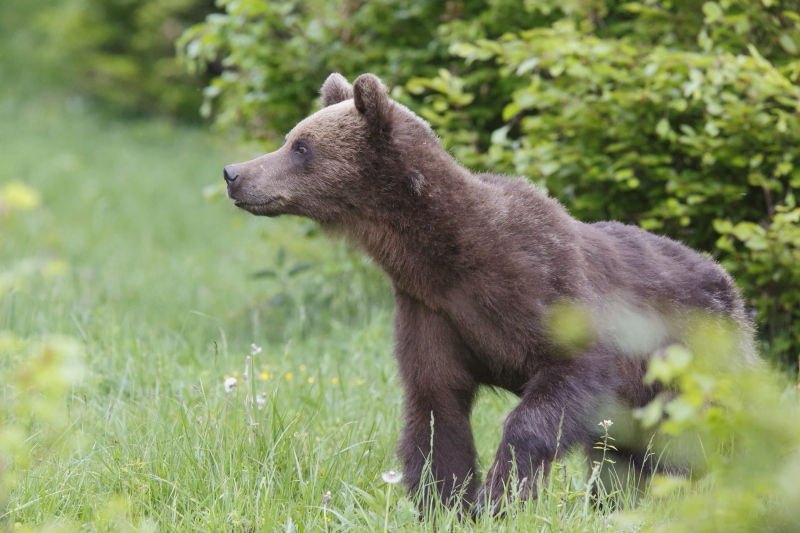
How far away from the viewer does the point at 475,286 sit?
3596 mm

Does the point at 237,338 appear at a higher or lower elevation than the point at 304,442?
lower

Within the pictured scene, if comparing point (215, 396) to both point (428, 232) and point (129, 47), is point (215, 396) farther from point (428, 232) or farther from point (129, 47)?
point (129, 47)

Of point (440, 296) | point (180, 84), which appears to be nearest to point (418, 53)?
point (440, 296)

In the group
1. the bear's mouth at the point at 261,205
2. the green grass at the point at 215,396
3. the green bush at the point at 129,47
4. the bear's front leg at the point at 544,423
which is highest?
the bear's mouth at the point at 261,205

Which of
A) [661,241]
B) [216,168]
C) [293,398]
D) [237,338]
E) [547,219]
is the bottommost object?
[216,168]

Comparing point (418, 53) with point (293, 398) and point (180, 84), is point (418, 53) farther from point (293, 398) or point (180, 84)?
point (180, 84)

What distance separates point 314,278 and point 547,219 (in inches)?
176

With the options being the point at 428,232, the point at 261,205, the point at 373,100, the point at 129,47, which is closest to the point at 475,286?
the point at 428,232

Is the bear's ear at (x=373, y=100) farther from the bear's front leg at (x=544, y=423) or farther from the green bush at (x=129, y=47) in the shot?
the green bush at (x=129, y=47)

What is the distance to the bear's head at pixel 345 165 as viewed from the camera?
12.8ft

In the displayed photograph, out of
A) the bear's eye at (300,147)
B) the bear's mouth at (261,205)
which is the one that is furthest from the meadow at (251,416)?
the bear's eye at (300,147)

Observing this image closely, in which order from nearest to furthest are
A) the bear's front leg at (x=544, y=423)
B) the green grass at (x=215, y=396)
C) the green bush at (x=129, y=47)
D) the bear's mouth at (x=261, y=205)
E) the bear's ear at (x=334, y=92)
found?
the green grass at (x=215, y=396) → the bear's front leg at (x=544, y=423) → the bear's mouth at (x=261, y=205) → the bear's ear at (x=334, y=92) → the green bush at (x=129, y=47)

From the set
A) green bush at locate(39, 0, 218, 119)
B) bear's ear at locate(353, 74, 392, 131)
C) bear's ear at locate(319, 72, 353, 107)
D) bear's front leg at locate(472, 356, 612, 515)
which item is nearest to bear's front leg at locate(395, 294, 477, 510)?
bear's front leg at locate(472, 356, 612, 515)

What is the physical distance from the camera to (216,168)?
55.2 ft
